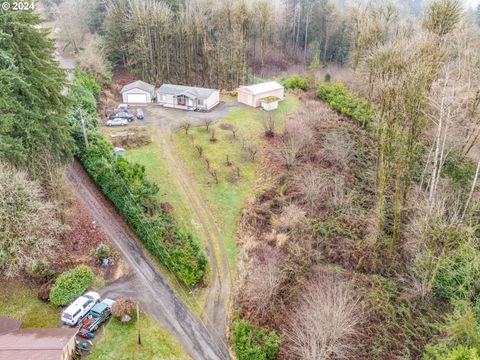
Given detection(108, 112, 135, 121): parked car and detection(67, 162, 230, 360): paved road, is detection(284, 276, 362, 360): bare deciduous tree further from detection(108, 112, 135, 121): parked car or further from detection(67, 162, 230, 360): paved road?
detection(108, 112, 135, 121): parked car

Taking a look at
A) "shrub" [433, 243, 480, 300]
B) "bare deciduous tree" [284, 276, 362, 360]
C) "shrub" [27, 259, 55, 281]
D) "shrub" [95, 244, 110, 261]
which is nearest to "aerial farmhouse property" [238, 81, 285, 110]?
"shrub" [95, 244, 110, 261]

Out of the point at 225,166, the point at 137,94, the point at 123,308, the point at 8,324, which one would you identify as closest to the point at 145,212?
the point at 123,308

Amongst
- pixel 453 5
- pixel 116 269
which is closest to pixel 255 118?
pixel 453 5

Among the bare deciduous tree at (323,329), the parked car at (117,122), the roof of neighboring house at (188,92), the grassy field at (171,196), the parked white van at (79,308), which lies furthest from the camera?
the roof of neighboring house at (188,92)

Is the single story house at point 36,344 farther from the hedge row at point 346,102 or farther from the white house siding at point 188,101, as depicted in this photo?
the hedge row at point 346,102

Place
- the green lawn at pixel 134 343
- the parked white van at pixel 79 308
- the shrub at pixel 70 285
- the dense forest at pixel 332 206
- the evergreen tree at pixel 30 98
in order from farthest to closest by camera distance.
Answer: the evergreen tree at pixel 30 98 < the shrub at pixel 70 285 < the dense forest at pixel 332 206 < the parked white van at pixel 79 308 < the green lawn at pixel 134 343

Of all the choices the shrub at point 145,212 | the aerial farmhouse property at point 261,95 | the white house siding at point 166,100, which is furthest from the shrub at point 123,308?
the aerial farmhouse property at point 261,95

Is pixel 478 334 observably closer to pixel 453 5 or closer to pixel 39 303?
→ pixel 39 303
